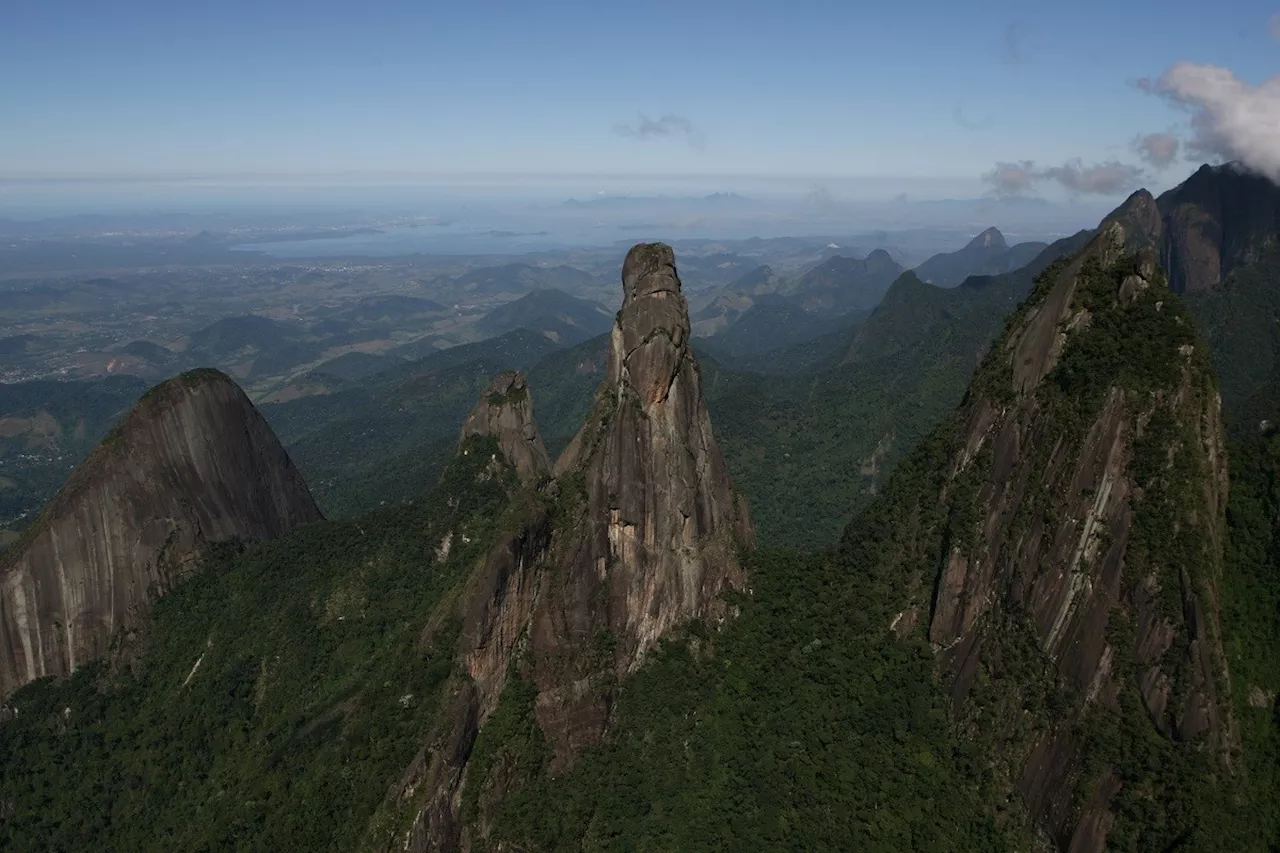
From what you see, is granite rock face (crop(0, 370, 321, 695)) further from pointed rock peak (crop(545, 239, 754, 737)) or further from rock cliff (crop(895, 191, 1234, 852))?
rock cliff (crop(895, 191, 1234, 852))

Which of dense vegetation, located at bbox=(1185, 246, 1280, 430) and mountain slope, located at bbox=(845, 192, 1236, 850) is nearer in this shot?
mountain slope, located at bbox=(845, 192, 1236, 850)

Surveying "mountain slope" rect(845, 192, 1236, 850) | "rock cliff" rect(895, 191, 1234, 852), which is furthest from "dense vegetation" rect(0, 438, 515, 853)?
"mountain slope" rect(845, 192, 1236, 850)

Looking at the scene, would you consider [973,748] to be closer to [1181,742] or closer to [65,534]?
[1181,742]

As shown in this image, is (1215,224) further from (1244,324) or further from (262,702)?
(262,702)

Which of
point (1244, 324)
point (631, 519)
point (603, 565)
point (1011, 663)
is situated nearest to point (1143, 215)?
Answer: point (1244, 324)

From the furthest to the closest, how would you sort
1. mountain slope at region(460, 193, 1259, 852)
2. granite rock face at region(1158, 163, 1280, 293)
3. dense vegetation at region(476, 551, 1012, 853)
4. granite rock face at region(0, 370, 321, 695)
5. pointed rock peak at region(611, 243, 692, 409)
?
1. granite rock face at region(1158, 163, 1280, 293)
2. granite rock face at region(0, 370, 321, 695)
3. pointed rock peak at region(611, 243, 692, 409)
4. dense vegetation at region(476, 551, 1012, 853)
5. mountain slope at region(460, 193, 1259, 852)

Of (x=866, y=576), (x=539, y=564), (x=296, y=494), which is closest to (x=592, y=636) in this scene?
(x=539, y=564)
